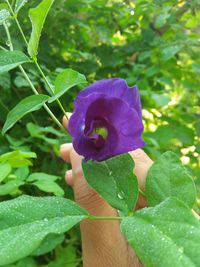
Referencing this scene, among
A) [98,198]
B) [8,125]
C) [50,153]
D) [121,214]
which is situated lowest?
[50,153]

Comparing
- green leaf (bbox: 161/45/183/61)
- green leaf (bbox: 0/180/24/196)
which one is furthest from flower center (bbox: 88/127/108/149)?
green leaf (bbox: 161/45/183/61)

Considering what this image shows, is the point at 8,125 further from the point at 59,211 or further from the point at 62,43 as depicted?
the point at 62,43

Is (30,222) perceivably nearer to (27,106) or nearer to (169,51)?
(27,106)

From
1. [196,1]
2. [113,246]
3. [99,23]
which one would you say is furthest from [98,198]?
[99,23]

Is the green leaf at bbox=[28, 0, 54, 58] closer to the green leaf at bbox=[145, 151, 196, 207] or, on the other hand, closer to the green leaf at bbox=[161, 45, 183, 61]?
the green leaf at bbox=[145, 151, 196, 207]

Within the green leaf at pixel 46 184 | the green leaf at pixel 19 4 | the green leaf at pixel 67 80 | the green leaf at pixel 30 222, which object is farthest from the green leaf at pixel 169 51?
the green leaf at pixel 30 222
